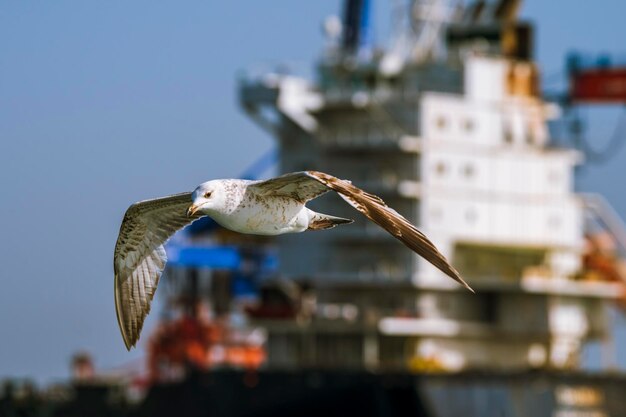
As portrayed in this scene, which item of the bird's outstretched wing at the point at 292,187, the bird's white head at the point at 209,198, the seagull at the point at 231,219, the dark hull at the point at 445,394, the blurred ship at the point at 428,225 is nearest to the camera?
the seagull at the point at 231,219

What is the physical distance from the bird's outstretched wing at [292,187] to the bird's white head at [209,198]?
0.44 metres

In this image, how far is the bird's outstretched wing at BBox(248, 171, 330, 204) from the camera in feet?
61.7

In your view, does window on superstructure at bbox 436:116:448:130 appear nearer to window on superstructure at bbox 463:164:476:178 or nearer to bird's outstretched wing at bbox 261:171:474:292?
window on superstructure at bbox 463:164:476:178

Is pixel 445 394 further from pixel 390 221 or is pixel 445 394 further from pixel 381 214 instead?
pixel 390 221

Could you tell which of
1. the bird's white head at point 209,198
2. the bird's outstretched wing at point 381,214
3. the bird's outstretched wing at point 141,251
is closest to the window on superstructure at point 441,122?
the bird's outstretched wing at point 141,251

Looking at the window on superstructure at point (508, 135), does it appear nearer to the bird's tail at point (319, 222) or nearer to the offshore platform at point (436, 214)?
the offshore platform at point (436, 214)

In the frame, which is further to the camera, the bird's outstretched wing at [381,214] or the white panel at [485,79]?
the white panel at [485,79]

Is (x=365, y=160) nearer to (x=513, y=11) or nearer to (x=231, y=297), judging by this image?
(x=513, y=11)

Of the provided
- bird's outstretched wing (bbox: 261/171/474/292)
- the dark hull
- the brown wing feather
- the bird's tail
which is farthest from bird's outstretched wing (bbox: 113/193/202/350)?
the dark hull

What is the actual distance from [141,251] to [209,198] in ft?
11.1

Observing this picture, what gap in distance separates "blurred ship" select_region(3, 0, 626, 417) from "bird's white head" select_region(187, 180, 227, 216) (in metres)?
35.6

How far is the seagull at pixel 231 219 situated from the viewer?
59.6 feet

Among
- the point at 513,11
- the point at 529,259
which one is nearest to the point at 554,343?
the point at 529,259

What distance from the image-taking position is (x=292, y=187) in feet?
63.5
